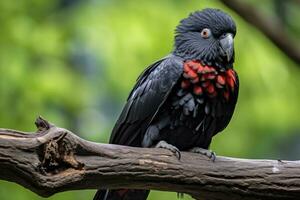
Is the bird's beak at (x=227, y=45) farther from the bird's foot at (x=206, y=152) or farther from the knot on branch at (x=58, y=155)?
the knot on branch at (x=58, y=155)

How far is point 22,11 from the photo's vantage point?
715cm

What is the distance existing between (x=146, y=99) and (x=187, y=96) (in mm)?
270

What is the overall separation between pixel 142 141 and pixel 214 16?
3.20ft

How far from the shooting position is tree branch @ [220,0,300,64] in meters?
5.91

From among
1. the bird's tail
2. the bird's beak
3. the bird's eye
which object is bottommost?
the bird's tail

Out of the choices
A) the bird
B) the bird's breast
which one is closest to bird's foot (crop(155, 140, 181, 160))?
the bird

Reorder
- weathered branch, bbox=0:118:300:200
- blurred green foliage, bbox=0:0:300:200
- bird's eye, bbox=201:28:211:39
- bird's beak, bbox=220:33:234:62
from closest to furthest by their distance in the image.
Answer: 1. weathered branch, bbox=0:118:300:200
2. bird's beak, bbox=220:33:234:62
3. bird's eye, bbox=201:28:211:39
4. blurred green foliage, bbox=0:0:300:200

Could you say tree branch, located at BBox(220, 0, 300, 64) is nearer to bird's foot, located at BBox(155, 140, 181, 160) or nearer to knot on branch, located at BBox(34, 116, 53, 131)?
bird's foot, located at BBox(155, 140, 181, 160)

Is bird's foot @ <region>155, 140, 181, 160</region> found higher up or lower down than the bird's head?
lower down

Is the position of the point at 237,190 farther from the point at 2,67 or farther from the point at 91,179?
the point at 2,67

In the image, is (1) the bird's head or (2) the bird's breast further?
(1) the bird's head

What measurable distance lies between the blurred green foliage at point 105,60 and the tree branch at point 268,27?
1.57 feet

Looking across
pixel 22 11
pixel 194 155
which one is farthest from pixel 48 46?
pixel 194 155

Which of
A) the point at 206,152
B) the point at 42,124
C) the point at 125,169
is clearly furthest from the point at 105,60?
the point at 42,124
